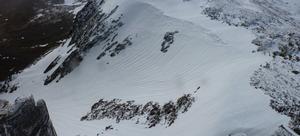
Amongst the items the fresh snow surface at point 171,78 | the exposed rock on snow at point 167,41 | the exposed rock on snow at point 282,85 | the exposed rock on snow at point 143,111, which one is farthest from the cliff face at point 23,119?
the exposed rock on snow at point 167,41

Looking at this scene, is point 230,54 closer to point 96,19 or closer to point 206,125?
point 206,125

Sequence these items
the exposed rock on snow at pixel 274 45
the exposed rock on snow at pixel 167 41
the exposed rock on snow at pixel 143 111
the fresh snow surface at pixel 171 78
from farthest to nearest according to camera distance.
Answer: the exposed rock on snow at pixel 167 41 → the exposed rock on snow at pixel 143 111 → the exposed rock on snow at pixel 274 45 → the fresh snow surface at pixel 171 78

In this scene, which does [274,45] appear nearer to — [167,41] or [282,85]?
[282,85]

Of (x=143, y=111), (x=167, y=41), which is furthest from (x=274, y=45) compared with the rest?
(x=143, y=111)

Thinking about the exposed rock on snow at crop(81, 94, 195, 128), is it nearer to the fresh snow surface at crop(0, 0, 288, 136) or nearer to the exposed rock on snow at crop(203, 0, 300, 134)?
the fresh snow surface at crop(0, 0, 288, 136)

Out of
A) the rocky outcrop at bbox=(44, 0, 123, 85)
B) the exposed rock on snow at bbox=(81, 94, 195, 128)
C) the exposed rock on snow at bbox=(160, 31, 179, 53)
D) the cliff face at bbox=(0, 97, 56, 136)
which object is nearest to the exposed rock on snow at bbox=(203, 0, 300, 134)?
the exposed rock on snow at bbox=(160, 31, 179, 53)

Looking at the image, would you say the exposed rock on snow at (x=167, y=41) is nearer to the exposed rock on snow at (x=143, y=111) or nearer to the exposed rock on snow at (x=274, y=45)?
the exposed rock on snow at (x=274, y=45)
